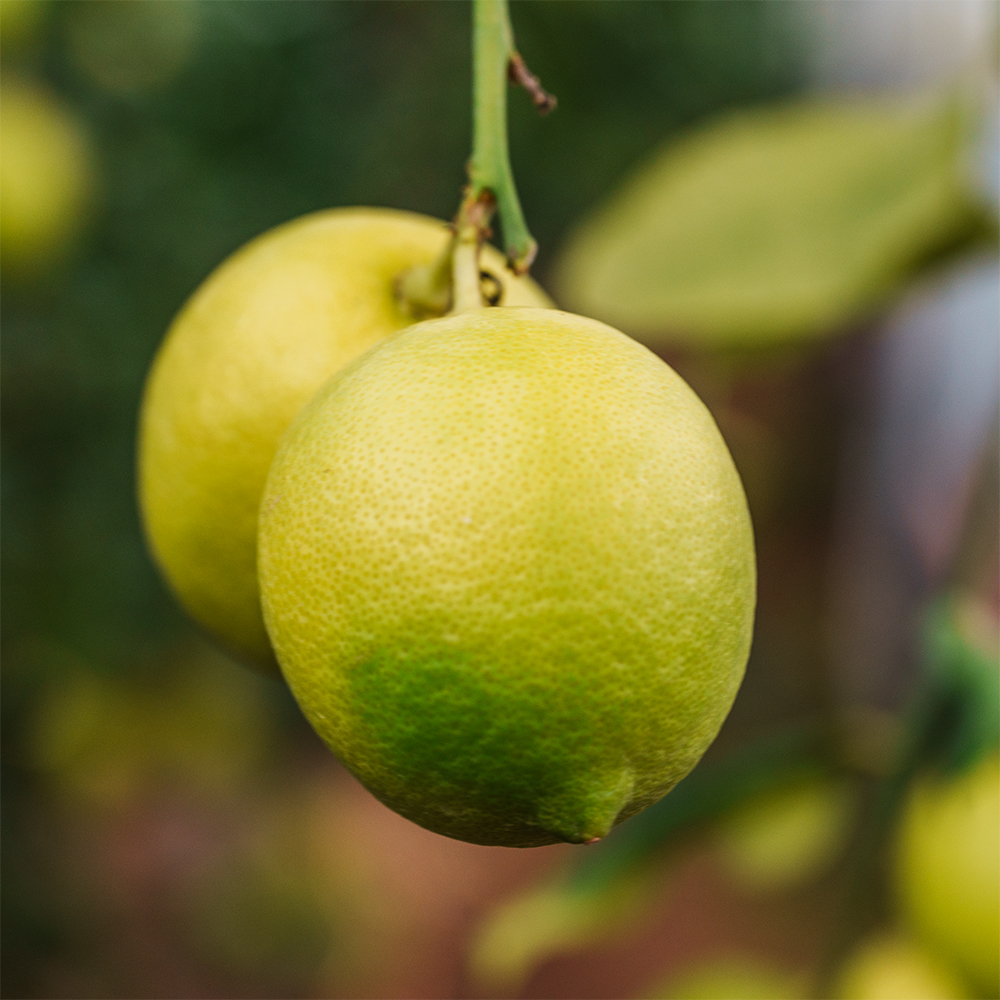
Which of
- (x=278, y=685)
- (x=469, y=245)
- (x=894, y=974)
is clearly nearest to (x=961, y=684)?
(x=894, y=974)

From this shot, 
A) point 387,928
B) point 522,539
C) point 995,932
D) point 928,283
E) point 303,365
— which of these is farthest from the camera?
point 387,928

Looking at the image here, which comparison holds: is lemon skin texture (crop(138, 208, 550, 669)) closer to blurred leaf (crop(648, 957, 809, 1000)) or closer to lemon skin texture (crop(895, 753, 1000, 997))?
lemon skin texture (crop(895, 753, 1000, 997))

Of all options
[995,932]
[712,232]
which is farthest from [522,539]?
[712,232]

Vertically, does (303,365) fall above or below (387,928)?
above

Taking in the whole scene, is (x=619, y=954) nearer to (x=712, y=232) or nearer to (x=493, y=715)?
(x=712, y=232)

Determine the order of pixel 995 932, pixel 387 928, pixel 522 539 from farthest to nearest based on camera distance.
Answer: pixel 387 928, pixel 995 932, pixel 522 539

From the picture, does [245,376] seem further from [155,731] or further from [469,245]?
[155,731]

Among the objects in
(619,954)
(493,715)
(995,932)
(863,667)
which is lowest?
(619,954)

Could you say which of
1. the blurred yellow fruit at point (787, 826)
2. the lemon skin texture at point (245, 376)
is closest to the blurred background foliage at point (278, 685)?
the blurred yellow fruit at point (787, 826)
